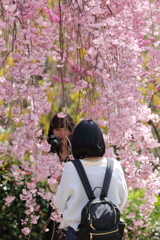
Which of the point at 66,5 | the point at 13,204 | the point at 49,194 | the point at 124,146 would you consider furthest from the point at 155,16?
the point at 13,204

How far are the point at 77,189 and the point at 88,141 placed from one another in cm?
23

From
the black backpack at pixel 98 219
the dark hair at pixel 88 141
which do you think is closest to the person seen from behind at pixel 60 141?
the dark hair at pixel 88 141

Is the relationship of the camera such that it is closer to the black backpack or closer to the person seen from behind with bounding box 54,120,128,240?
the person seen from behind with bounding box 54,120,128,240

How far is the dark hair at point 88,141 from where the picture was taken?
6.78ft

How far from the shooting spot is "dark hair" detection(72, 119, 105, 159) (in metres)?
2.07

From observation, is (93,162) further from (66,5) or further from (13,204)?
(13,204)

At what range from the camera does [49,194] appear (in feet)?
9.18

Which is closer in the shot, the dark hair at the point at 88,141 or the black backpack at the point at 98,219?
the black backpack at the point at 98,219

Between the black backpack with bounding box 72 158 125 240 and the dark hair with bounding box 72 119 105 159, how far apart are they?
0.46 feet

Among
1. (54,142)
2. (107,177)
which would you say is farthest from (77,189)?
(54,142)

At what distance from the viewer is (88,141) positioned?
6.77ft

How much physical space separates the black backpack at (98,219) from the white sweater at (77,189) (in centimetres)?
4

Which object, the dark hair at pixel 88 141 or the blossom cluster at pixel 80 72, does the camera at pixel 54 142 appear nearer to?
the blossom cluster at pixel 80 72

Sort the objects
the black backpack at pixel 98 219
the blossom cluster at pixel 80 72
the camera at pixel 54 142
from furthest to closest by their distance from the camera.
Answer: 1. the camera at pixel 54 142
2. the blossom cluster at pixel 80 72
3. the black backpack at pixel 98 219
